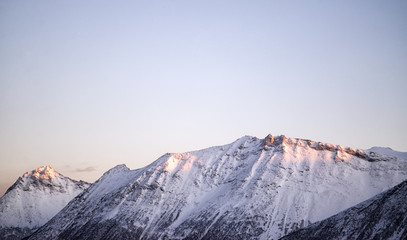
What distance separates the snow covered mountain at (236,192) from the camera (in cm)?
14475

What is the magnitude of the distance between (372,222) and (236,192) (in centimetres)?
7607

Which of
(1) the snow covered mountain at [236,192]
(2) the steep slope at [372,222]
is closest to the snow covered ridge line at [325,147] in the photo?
(1) the snow covered mountain at [236,192]

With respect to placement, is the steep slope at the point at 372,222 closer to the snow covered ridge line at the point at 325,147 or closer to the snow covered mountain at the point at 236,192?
the snow covered mountain at the point at 236,192

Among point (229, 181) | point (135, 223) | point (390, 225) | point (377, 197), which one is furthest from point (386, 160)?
point (135, 223)

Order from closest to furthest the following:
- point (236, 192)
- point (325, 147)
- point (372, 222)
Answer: point (372, 222) < point (236, 192) < point (325, 147)

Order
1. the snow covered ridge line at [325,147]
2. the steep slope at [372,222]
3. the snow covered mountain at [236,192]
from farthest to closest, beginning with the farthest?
1. the snow covered ridge line at [325,147]
2. the snow covered mountain at [236,192]
3. the steep slope at [372,222]

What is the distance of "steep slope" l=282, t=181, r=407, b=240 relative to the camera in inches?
3265

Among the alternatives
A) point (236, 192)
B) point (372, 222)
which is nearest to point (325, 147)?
point (236, 192)

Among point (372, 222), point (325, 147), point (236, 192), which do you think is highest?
point (325, 147)

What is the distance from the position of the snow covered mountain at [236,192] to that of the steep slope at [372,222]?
37593mm

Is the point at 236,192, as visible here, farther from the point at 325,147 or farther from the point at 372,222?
the point at 372,222

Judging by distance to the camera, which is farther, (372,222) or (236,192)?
(236,192)

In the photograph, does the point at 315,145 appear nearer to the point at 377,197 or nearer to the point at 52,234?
the point at 377,197

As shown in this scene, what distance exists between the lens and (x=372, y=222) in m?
88.4
